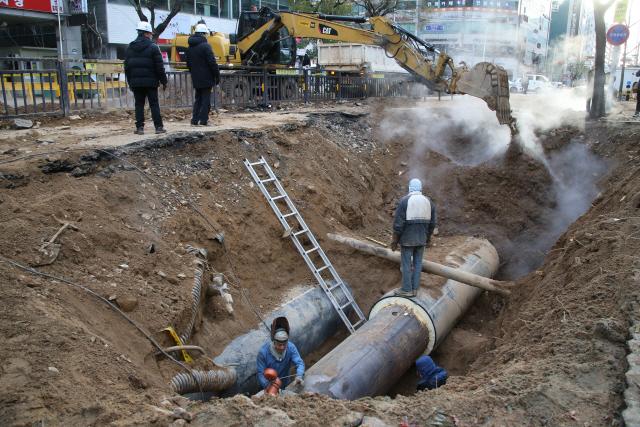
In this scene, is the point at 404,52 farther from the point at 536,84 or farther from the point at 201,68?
the point at 536,84

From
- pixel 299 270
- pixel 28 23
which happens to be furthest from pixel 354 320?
pixel 28 23

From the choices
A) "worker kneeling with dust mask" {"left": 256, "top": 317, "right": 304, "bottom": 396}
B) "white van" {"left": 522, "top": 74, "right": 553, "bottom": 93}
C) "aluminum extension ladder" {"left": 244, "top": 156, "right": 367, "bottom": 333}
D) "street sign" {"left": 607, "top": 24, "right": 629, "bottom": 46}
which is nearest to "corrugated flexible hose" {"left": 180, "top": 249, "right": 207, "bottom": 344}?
"worker kneeling with dust mask" {"left": 256, "top": 317, "right": 304, "bottom": 396}

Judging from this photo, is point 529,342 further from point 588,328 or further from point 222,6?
point 222,6

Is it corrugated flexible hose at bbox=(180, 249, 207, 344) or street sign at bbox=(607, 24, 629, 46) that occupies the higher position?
street sign at bbox=(607, 24, 629, 46)

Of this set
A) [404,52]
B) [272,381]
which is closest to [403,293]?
[272,381]

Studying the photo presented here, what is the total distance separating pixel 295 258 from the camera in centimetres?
738

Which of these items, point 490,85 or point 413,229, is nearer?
point 413,229

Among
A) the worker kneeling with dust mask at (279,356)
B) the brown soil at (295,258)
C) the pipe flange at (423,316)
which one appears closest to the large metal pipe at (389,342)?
the pipe flange at (423,316)

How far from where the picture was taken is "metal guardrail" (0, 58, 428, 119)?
8328 mm

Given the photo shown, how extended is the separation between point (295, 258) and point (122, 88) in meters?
6.23

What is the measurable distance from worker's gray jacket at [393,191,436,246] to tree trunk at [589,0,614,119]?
8.18 meters

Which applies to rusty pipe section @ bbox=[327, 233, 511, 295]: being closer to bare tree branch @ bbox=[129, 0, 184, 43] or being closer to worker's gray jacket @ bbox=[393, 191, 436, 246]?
worker's gray jacket @ bbox=[393, 191, 436, 246]

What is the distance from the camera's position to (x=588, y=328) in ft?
11.3

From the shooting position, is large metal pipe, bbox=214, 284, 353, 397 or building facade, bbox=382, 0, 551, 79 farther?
building facade, bbox=382, 0, 551, 79
